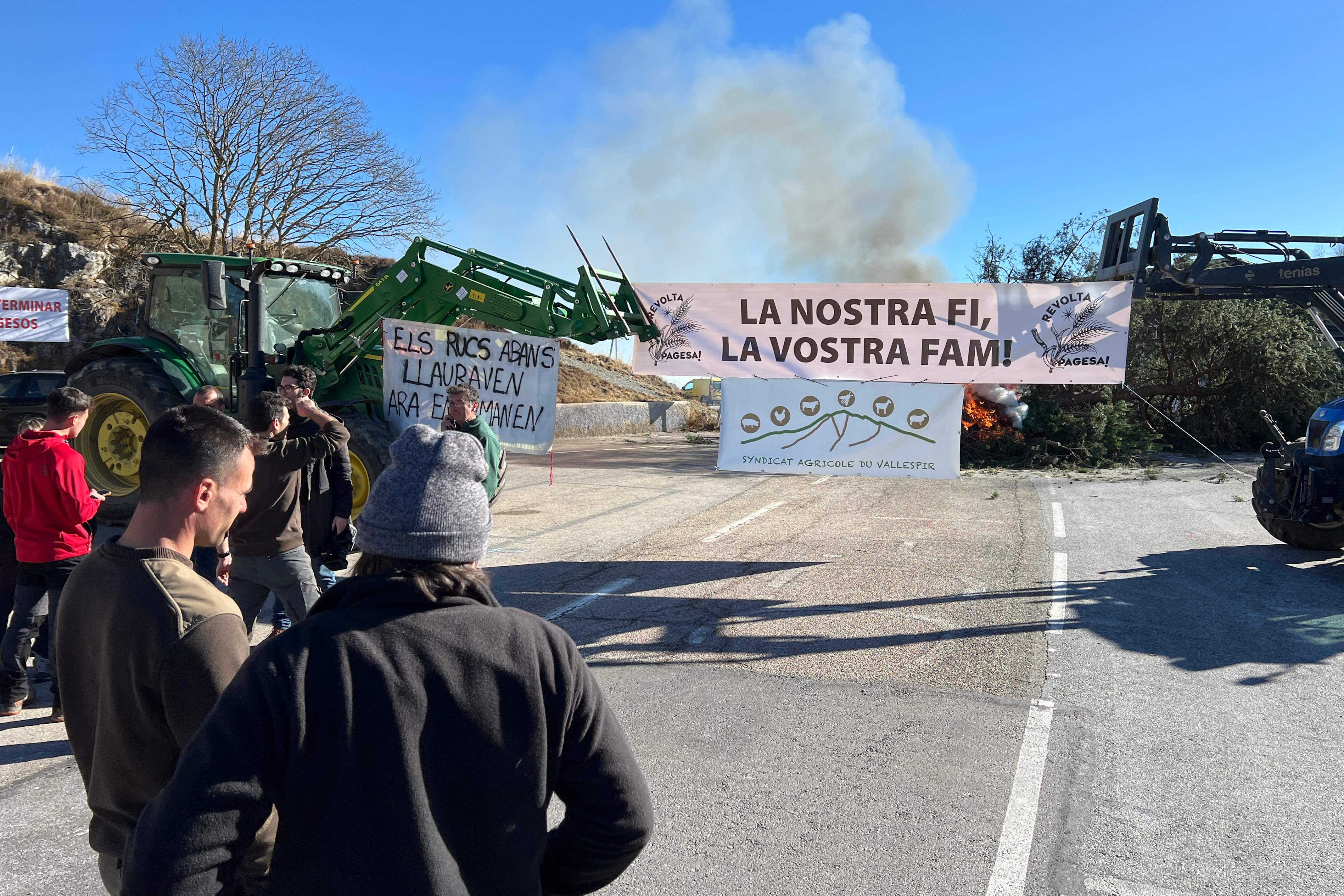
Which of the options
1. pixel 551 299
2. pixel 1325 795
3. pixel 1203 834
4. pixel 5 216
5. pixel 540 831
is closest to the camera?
pixel 540 831

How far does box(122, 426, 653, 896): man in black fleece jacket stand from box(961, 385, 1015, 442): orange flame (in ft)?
54.9

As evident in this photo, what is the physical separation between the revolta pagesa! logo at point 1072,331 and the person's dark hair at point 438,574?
7394mm

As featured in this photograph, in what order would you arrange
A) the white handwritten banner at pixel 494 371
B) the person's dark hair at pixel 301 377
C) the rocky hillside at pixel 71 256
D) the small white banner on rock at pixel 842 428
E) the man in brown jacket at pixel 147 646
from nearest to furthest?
the man in brown jacket at pixel 147 646 < the person's dark hair at pixel 301 377 < the small white banner on rock at pixel 842 428 < the white handwritten banner at pixel 494 371 < the rocky hillside at pixel 71 256

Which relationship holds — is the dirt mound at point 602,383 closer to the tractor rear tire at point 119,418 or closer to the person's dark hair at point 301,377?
the tractor rear tire at point 119,418

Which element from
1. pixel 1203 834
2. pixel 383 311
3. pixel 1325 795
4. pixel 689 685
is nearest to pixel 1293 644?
pixel 1325 795

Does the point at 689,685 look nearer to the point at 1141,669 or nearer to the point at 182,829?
the point at 1141,669

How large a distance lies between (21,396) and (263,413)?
15132 mm

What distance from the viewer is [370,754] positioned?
1471mm

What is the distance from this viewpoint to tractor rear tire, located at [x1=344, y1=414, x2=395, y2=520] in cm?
887

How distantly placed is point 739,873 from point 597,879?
1789mm

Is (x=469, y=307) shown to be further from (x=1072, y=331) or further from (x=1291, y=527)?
(x=1291, y=527)

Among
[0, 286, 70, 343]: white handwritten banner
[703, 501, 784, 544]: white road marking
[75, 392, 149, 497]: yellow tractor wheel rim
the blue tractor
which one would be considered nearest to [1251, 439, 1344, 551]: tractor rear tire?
the blue tractor

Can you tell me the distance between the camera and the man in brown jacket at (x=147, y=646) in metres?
1.78

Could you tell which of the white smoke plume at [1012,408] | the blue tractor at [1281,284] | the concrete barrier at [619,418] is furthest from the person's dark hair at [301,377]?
the concrete barrier at [619,418]
